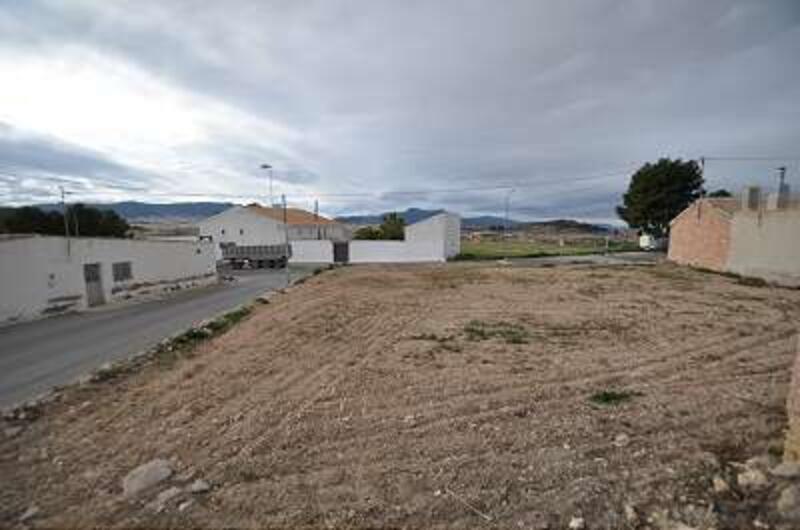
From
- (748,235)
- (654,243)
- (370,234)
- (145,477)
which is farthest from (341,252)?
(145,477)

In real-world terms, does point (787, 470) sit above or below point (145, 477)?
above

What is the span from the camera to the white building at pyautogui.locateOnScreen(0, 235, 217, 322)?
14352mm

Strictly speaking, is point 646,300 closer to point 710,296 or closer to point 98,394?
point 710,296

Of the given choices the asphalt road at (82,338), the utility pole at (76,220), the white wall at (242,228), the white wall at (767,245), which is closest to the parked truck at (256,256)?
the white wall at (242,228)

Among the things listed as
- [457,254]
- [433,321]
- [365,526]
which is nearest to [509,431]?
[365,526]

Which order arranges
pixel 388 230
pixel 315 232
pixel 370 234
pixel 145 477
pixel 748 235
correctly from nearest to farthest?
pixel 145 477, pixel 748 235, pixel 315 232, pixel 388 230, pixel 370 234

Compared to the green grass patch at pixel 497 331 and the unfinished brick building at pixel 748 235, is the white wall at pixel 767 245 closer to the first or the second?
the unfinished brick building at pixel 748 235

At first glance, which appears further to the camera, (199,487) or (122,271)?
(122,271)

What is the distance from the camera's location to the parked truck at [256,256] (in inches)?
1624

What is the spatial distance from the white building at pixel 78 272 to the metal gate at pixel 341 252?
2025 cm

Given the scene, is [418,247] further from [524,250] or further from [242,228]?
[242,228]

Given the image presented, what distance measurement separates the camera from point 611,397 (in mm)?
6059

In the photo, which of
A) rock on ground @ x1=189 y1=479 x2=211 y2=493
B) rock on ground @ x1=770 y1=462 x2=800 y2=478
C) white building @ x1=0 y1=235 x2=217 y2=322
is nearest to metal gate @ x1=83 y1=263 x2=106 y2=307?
white building @ x1=0 y1=235 x2=217 y2=322

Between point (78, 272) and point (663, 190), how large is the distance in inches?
1903
